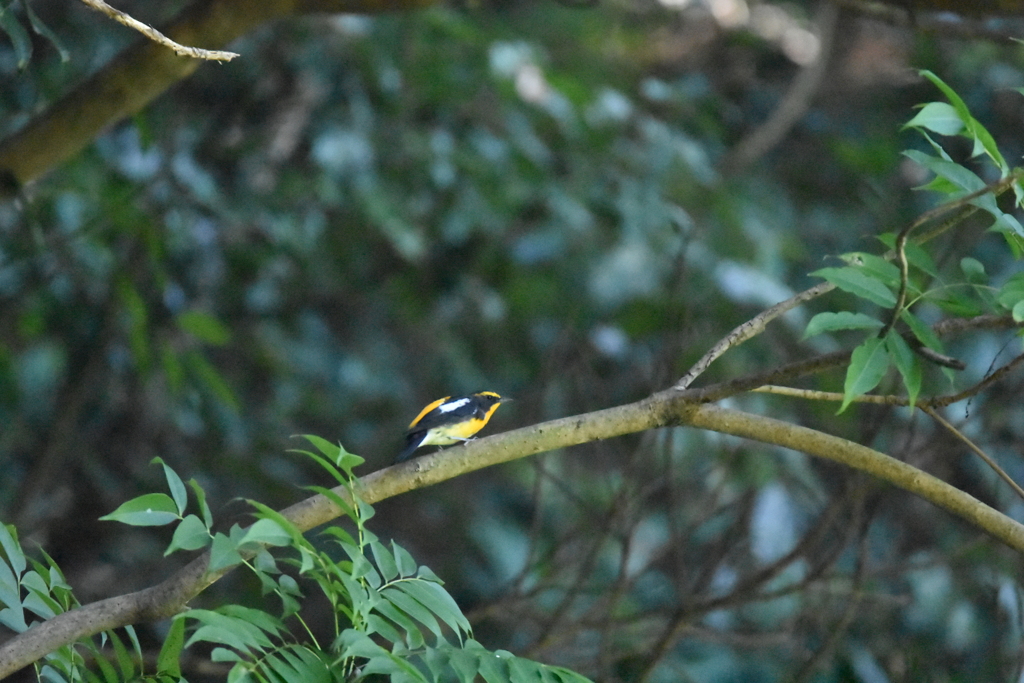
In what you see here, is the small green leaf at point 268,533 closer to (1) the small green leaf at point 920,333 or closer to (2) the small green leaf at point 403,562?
(2) the small green leaf at point 403,562

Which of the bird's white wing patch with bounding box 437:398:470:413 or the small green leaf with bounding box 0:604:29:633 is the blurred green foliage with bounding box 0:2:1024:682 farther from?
the small green leaf with bounding box 0:604:29:633

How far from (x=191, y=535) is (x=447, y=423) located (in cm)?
106

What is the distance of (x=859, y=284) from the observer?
1635 mm

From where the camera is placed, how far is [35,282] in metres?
4.01

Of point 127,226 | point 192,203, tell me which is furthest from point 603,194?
point 127,226

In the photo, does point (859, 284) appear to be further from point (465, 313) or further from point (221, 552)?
point (465, 313)

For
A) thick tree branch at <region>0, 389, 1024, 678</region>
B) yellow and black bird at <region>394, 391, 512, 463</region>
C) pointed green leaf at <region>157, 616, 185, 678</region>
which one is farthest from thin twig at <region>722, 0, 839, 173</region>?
pointed green leaf at <region>157, 616, 185, 678</region>

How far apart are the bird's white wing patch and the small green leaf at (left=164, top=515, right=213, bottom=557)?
1.07m

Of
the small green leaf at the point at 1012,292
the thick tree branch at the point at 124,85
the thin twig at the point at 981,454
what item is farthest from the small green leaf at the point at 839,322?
the thick tree branch at the point at 124,85

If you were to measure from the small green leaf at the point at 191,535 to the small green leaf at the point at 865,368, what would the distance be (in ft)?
3.43

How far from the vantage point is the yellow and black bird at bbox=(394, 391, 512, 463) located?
2449 mm

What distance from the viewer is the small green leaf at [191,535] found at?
1489 millimetres

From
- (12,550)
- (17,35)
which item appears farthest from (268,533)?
(17,35)

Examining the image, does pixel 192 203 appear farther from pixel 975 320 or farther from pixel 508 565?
pixel 975 320
